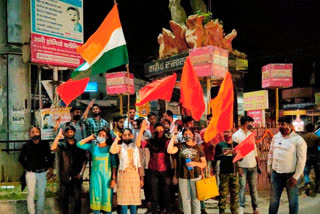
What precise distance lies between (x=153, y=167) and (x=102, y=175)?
1012 mm

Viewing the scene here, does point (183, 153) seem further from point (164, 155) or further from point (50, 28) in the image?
point (50, 28)

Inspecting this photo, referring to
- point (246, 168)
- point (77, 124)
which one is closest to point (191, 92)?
point (246, 168)

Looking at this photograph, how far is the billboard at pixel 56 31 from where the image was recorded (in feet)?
25.6

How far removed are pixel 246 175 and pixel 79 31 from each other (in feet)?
19.0

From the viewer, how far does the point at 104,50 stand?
6.20 meters

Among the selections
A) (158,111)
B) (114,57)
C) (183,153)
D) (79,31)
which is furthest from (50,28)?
(158,111)

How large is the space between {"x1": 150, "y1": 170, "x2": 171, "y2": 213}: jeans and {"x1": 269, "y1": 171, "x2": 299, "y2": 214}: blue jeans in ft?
6.48

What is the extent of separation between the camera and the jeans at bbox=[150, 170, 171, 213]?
6.19 meters

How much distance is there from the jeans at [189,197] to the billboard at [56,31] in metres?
4.60

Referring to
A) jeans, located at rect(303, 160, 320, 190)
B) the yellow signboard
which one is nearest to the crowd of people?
jeans, located at rect(303, 160, 320, 190)

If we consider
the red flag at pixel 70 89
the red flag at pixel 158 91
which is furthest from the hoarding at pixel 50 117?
the red flag at pixel 158 91

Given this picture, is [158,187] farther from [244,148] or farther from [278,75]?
[278,75]

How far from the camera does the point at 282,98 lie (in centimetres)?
3828

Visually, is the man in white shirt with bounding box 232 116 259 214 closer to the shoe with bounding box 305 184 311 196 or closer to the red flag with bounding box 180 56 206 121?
the red flag with bounding box 180 56 206 121
